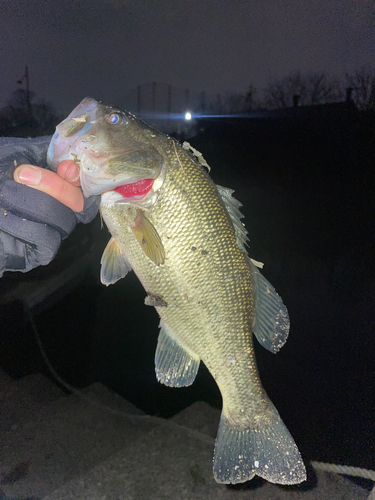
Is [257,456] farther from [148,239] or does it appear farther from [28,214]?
[28,214]

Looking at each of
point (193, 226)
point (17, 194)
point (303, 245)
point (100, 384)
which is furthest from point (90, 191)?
point (303, 245)

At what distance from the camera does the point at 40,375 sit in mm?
4281

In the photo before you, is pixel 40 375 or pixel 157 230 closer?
pixel 157 230

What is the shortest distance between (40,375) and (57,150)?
406 cm

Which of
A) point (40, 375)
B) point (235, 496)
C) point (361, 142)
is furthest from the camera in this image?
point (361, 142)

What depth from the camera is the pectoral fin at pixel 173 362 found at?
59.2 inches

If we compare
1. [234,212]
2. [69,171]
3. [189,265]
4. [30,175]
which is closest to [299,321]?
[234,212]

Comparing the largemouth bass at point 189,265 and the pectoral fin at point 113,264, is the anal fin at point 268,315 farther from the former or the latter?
the pectoral fin at point 113,264

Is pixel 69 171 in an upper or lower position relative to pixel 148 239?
upper

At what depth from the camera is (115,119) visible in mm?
1392

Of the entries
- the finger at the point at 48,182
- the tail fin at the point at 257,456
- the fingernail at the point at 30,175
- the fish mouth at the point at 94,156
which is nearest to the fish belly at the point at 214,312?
the tail fin at the point at 257,456

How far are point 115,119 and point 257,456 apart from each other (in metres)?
1.82

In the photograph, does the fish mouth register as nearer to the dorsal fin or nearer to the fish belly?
the fish belly

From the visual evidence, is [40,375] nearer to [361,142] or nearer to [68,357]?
[68,357]
